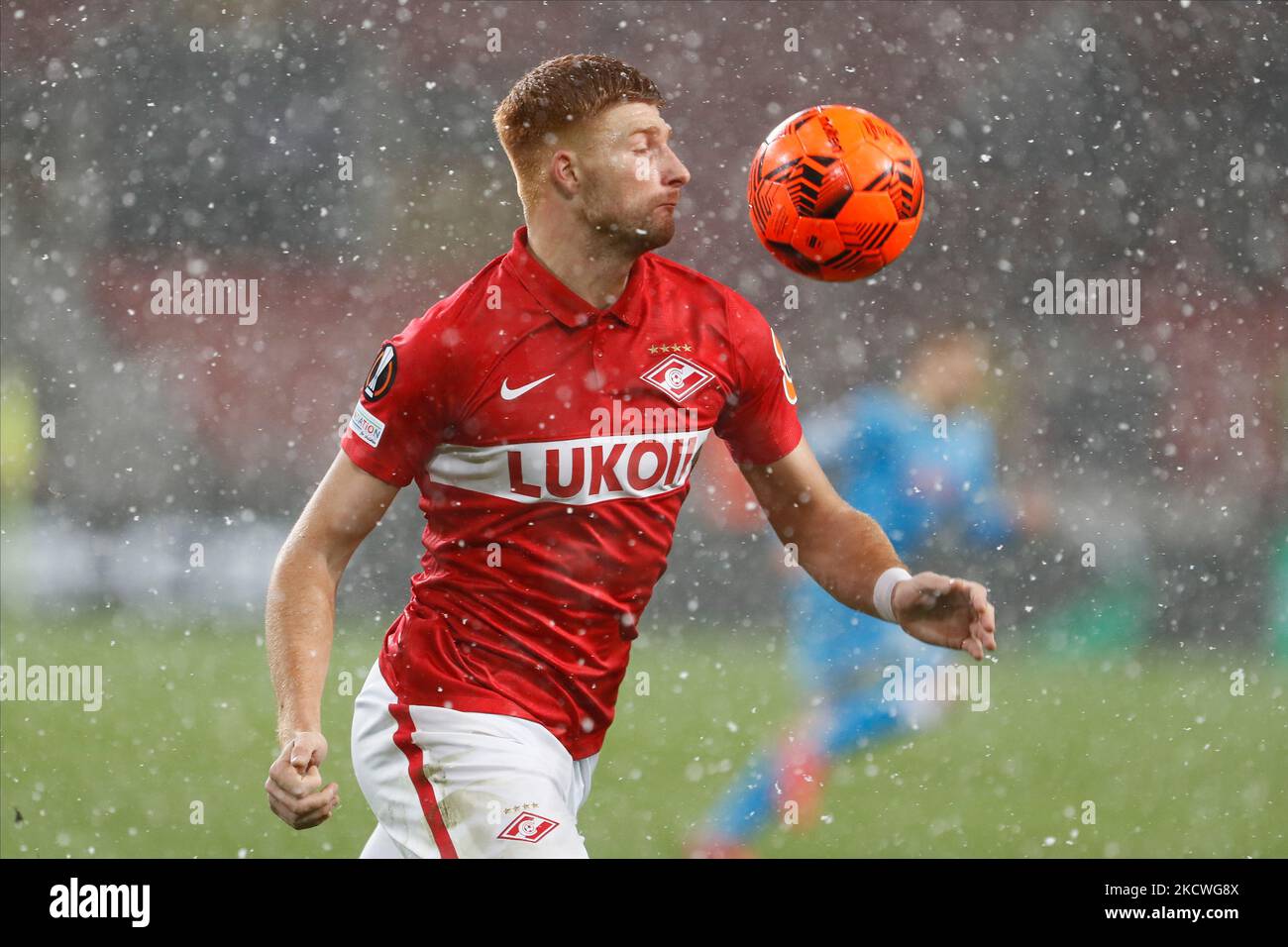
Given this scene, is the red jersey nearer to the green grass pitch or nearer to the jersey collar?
the jersey collar

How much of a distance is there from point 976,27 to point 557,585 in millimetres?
11986

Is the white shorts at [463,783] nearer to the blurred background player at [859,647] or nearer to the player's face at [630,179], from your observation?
the player's face at [630,179]

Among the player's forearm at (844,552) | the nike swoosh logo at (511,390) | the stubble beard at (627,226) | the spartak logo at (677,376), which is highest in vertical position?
the stubble beard at (627,226)

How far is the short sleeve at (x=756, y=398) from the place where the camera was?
131 inches

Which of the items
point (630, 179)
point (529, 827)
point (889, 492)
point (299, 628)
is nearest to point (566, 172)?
point (630, 179)

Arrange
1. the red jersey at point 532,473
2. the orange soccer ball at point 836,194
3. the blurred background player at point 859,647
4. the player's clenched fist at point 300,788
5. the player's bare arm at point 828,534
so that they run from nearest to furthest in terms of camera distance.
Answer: the player's clenched fist at point 300,788 → the red jersey at point 532,473 → the player's bare arm at point 828,534 → the orange soccer ball at point 836,194 → the blurred background player at point 859,647

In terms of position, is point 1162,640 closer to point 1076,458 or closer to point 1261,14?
point 1076,458

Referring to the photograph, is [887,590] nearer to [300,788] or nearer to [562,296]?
[562,296]

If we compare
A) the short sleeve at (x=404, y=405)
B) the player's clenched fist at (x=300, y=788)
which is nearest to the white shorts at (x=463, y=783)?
the player's clenched fist at (x=300, y=788)

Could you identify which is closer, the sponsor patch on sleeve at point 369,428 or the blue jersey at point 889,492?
the sponsor patch on sleeve at point 369,428

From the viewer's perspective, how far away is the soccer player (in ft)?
9.86

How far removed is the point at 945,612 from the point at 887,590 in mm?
203

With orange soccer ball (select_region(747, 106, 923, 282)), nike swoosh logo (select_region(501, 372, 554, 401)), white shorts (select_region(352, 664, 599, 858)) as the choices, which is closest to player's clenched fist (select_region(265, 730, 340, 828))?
white shorts (select_region(352, 664, 599, 858))

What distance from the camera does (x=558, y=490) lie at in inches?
122
